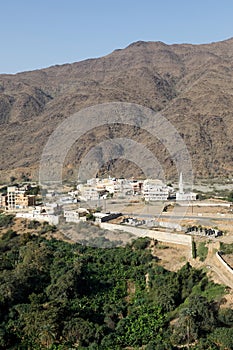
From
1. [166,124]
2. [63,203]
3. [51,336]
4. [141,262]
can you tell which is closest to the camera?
[51,336]

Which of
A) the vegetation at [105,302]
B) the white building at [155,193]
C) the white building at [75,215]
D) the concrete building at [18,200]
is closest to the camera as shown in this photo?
the vegetation at [105,302]

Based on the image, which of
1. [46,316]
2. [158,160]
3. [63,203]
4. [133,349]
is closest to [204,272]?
[133,349]

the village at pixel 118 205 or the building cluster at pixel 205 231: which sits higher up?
the village at pixel 118 205

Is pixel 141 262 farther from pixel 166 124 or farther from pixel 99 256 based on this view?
pixel 166 124

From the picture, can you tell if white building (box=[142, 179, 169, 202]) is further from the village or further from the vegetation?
the vegetation

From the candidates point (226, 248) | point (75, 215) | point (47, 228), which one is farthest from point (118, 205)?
point (226, 248)

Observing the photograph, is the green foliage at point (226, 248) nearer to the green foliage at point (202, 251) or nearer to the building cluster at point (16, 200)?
the green foliage at point (202, 251)

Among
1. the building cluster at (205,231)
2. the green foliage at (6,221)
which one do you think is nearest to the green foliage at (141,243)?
the building cluster at (205,231)
